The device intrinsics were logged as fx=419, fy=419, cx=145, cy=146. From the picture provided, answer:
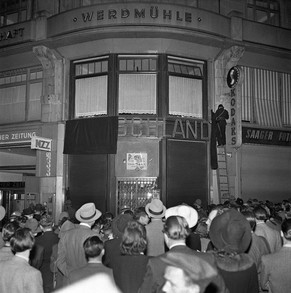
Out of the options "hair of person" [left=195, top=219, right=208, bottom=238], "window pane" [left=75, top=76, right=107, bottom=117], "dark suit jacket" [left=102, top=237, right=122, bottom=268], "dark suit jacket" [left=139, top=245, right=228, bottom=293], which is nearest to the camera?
"dark suit jacket" [left=139, top=245, right=228, bottom=293]

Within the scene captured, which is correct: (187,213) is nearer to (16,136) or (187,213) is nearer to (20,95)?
(16,136)

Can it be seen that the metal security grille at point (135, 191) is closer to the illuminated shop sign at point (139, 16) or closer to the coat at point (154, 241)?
the illuminated shop sign at point (139, 16)

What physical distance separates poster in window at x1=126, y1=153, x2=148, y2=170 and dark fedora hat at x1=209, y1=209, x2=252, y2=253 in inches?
519

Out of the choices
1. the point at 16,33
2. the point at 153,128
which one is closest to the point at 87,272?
the point at 153,128

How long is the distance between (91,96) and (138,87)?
85.3 inches

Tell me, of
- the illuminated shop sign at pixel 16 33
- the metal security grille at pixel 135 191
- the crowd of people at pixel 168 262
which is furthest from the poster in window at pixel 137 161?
the crowd of people at pixel 168 262

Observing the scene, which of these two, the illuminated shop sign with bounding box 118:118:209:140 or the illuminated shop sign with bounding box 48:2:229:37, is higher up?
the illuminated shop sign with bounding box 48:2:229:37

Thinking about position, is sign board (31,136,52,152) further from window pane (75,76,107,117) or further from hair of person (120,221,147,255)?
hair of person (120,221,147,255)

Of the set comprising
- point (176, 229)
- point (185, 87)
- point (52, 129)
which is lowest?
point (176, 229)

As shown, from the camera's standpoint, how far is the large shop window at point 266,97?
20.0 m

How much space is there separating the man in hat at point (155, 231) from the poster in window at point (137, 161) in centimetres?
998

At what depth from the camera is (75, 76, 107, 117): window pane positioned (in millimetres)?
18125

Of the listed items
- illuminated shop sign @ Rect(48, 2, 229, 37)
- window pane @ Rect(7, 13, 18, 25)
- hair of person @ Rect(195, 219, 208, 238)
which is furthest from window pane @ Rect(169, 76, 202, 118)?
hair of person @ Rect(195, 219, 208, 238)

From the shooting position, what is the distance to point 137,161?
17.4m
